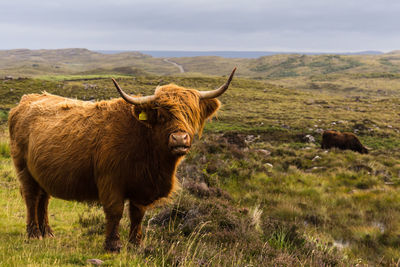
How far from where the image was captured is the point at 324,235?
6.86m

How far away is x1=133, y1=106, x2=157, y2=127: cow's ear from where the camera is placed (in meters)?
3.65

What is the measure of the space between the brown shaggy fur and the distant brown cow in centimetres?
1579

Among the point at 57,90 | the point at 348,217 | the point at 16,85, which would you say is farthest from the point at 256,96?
the point at 348,217

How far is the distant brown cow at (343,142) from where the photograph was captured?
1759cm

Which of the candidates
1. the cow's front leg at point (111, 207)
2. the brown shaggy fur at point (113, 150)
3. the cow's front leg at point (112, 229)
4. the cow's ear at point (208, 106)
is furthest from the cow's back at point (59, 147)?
the cow's ear at point (208, 106)

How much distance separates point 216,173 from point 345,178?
5.04m

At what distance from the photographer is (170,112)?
11.9 ft

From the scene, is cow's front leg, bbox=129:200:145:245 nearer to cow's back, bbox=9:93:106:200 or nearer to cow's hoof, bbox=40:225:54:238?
cow's back, bbox=9:93:106:200

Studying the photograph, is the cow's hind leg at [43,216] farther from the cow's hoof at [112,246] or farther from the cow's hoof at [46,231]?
the cow's hoof at [112,246]

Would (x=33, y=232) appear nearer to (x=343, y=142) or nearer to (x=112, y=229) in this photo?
(x=112, y=229)

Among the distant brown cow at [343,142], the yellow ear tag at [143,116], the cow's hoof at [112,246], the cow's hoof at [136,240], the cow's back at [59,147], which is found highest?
the yellow ear tag at [143,116]

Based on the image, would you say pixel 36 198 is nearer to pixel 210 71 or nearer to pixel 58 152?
pixel 58 152

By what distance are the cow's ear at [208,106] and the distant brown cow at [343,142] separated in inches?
619

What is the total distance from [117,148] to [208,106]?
132 cm
